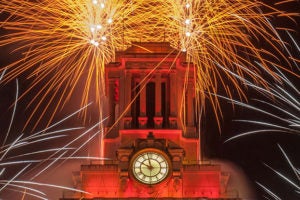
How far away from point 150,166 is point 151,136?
8.25ft

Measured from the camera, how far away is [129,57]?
304 feet

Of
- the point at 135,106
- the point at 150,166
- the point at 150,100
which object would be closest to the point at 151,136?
the point at 150,166

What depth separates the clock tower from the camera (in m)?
84.9

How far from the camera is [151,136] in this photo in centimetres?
8556

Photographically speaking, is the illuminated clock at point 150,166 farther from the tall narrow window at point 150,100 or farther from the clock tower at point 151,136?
the tall narrow window at point 150,100

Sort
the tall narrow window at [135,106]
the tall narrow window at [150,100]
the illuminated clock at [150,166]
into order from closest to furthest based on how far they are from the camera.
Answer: the illuminated clock at [150,166], the tall narrow window at [135,106], the tall narrow window at [150,100]

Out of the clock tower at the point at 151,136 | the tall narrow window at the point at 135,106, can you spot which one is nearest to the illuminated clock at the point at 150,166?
the clock tower at the point at 151,136

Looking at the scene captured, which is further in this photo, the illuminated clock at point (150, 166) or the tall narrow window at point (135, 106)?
the tall narrow window at point (135, 106)

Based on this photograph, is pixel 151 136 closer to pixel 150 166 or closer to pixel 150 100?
pixel 150 166

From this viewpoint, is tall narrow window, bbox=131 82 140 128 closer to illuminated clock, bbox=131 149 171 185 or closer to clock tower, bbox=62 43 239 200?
clock tower, bbox=62 43 239 200

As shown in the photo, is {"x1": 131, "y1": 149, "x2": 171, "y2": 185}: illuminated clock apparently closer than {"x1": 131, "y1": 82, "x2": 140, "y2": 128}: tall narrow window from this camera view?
Yes

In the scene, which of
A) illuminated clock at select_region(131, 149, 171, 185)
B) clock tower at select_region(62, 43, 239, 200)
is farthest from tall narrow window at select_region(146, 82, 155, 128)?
illuminated clock at select_region(131, 149, 171, 185)

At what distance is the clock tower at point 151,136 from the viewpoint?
84938 mm

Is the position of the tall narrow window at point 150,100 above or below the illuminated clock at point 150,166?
above
